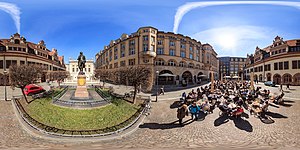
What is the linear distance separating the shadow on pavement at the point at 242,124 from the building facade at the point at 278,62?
4.87 m

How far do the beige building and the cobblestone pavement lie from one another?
7533 millimetres

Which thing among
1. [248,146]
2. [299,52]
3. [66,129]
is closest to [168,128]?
[248,146]

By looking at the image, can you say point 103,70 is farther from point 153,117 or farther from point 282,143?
point 282,143

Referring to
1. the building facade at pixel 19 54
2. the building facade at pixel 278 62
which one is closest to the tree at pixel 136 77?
the building facade at pixel 278 62

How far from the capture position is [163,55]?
18344 millimetres

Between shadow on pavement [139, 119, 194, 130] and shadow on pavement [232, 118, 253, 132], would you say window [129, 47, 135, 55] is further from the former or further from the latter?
shadow on pavement [232, 118, 253, 132]

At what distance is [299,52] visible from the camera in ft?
28.1

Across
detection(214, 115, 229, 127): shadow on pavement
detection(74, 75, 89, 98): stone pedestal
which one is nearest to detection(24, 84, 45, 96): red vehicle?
detection(74, 75, 89, 98): stone pedestal

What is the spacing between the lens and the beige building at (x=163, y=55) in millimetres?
13774

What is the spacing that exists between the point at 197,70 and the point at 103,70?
11.2 metres

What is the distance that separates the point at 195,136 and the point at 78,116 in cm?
529

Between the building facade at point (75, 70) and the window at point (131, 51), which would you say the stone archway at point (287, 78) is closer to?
the window at point (131, 51)

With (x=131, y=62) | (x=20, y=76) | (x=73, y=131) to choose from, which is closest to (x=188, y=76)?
(x=131, y=62)

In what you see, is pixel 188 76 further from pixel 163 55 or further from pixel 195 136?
pixel 195 136
